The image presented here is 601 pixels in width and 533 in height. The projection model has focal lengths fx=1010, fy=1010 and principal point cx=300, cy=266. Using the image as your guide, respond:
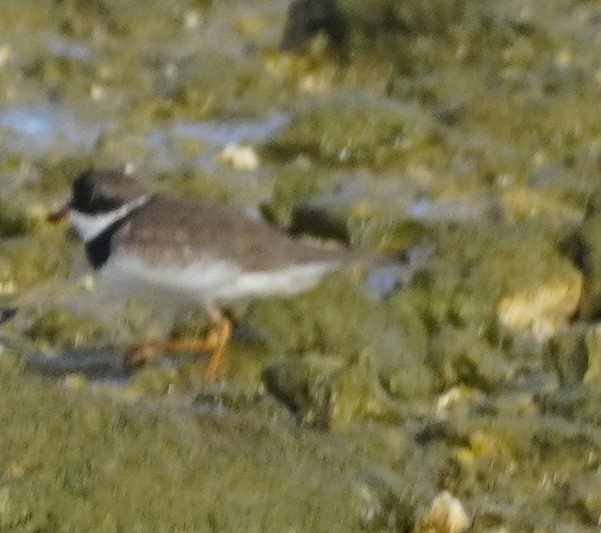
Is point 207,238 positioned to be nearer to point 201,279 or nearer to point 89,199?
point 201,279

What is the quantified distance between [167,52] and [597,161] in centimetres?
274

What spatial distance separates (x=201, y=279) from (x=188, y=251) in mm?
105

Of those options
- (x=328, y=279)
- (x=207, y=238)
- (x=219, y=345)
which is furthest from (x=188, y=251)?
(x=328, y=279)

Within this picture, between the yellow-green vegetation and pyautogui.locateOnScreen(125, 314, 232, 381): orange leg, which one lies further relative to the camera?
pyautogui.locateOnScreen(125, 314, 232, 381): orange leg

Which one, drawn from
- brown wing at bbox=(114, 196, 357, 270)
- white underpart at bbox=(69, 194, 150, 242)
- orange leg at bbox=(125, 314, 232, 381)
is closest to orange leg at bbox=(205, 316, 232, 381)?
orange leg at bbox=(125, 314, 232, 381)

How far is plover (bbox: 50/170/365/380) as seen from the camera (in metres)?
3.23

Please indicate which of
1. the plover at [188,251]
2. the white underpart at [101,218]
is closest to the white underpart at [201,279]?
the plover at [188,251]

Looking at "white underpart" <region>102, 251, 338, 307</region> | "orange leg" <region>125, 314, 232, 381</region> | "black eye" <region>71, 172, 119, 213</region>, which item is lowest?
"orange leg" <region>125, 314, 232, 381</region>

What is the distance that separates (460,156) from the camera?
16.1 ft

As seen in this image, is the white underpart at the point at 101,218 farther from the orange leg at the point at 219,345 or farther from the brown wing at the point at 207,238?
the orange leg at the point at 219,345

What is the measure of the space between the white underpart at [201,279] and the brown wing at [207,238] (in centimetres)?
3

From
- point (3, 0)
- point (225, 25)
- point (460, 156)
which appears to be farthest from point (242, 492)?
point (3, 0)

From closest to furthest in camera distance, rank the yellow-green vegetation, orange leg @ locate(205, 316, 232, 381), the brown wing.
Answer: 1. the yellow-green vegetation
2. the brown wing
3. orange leg @ locate(205, 316, 232, 381)

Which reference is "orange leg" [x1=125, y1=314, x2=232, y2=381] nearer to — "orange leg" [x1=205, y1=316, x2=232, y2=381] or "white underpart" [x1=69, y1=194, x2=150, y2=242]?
"orange leg" [x1=205, y1=316, x2=232, y2=381]
